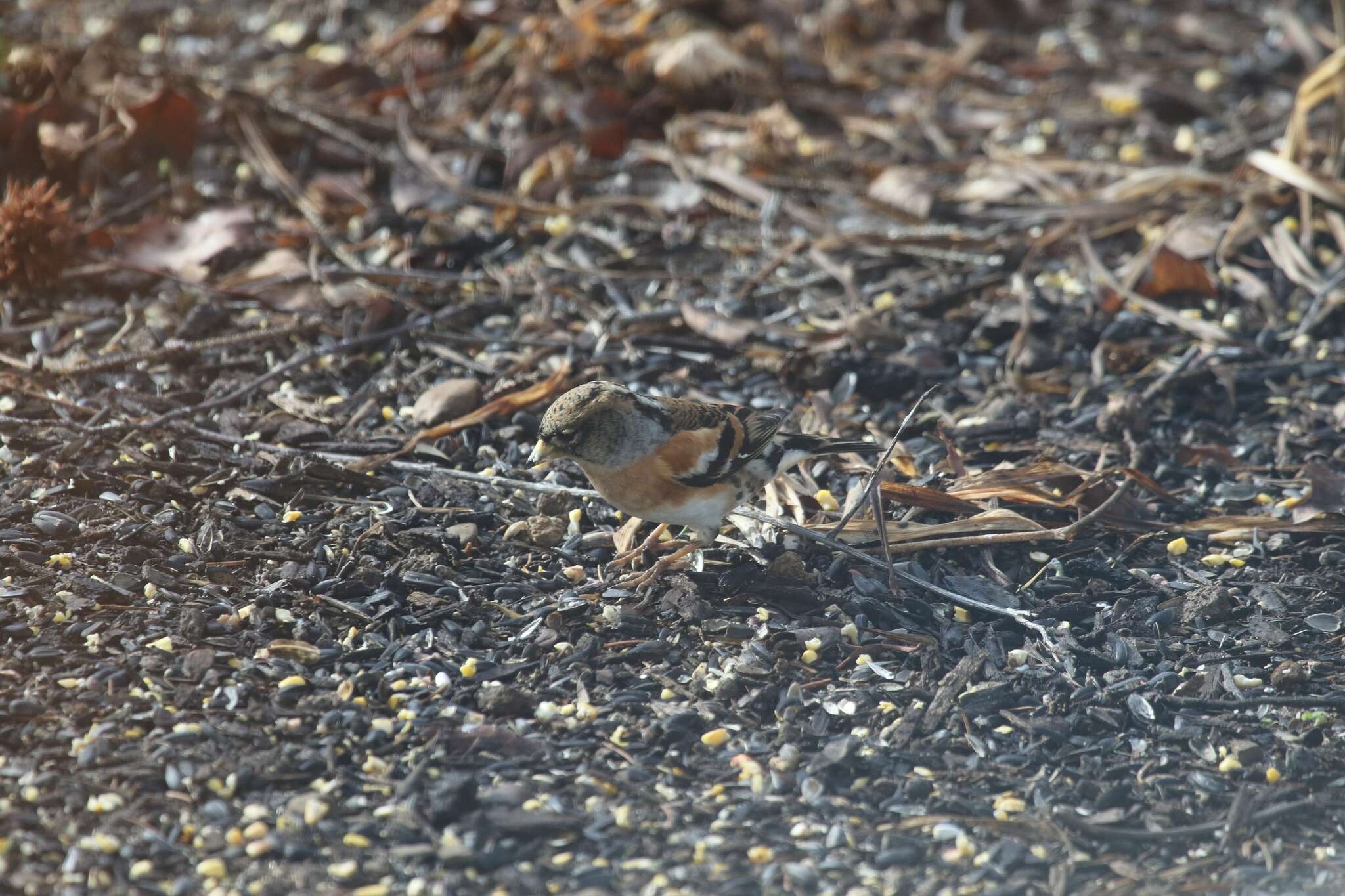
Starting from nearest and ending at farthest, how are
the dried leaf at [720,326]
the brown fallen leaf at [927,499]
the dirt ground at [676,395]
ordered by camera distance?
the dirt ground at [676,395] → the brown fallen leaf at [927,499] → the dried leaf at [720,326]

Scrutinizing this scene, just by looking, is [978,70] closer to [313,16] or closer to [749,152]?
[749,152]

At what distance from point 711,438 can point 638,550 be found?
374mm

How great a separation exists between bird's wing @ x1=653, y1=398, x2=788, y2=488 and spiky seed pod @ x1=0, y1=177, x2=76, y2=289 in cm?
236

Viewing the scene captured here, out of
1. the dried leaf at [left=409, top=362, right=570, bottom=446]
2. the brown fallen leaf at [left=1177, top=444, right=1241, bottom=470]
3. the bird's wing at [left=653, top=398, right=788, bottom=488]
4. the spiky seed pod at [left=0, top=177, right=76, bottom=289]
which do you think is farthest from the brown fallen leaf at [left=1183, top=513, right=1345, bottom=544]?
the spiky seed pod at [left=0, top=177, right=76, bottom=289]

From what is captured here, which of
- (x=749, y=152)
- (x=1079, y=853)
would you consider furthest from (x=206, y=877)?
(x=749, y=152)

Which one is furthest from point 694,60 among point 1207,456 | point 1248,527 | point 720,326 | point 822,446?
point 1248,527

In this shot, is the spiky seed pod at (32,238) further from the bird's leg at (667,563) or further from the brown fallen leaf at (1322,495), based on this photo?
the brown fallen leaf at (1322,495)

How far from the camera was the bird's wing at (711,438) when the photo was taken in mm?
3373

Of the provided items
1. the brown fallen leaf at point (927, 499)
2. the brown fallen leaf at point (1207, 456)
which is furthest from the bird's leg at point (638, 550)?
the brown fallen leaf at point (1207, 456)

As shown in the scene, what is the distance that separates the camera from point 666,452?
338 centimetres

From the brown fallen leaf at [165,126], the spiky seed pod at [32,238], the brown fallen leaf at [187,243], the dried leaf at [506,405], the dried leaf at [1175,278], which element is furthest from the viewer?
the brown fallen leaf at [165,126]

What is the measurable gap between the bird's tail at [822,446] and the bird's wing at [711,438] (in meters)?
0.08

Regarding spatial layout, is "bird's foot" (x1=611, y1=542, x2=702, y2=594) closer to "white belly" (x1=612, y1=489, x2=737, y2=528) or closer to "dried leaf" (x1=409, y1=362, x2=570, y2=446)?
"white belly" (x1=612, y1=489, x2=737, y2=528)

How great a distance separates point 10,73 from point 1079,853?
197 inches
